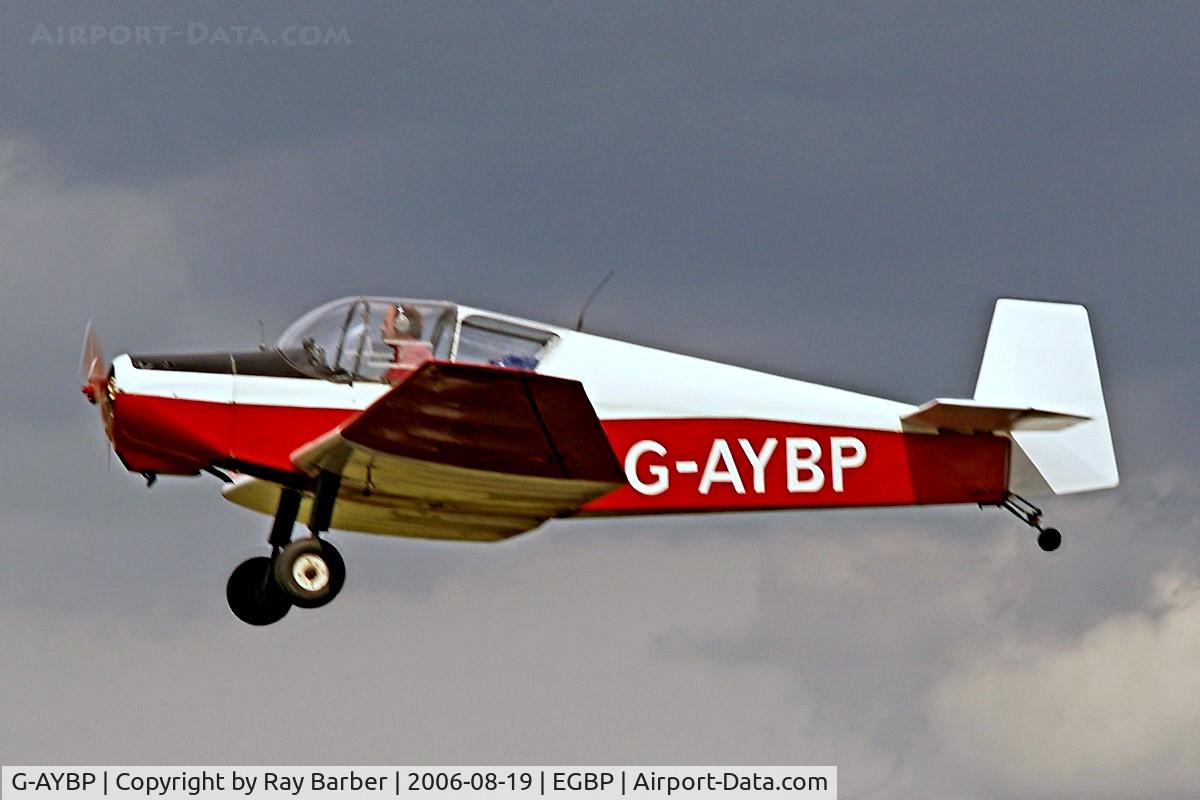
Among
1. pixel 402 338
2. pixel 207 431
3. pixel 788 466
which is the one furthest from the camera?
pixel 788 466

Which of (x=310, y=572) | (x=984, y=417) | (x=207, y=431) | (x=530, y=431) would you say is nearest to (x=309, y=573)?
(x=310, y=572)

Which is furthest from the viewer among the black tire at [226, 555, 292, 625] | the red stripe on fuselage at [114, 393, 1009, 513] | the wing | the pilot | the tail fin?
the tail fin

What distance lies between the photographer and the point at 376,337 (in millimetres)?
14602

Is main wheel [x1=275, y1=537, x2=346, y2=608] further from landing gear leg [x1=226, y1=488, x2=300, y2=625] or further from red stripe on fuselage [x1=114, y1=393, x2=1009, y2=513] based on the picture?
landing gear leg [x1=226, y1=488, x2=300, y2=625]

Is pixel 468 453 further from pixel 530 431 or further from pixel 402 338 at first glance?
pixel 402 338

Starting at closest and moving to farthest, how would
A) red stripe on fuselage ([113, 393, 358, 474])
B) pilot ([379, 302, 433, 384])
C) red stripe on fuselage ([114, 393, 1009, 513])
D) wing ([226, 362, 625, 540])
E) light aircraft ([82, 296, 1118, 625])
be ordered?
wing ([226, 362, 625, 540]), light aircraft ([82, 296, 1118, 625]), red stripe on fuselage ([113, 393, 358, 474]), red stripe on fuselage ([114, 393, 1009, 513]), pilot ([379, 302, 433, 384])

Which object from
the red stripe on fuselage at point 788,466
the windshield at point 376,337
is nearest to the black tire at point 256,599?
the windshield at point 376,337

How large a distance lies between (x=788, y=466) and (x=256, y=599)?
423cm

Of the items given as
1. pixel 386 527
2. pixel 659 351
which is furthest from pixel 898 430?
pixel 386 527

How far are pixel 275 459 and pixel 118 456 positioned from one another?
1129mm

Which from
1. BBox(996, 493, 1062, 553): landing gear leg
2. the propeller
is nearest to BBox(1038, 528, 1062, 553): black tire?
BBox(996, 493, 1062, 553): landing gear leg

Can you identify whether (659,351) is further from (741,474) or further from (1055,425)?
(1055,425)

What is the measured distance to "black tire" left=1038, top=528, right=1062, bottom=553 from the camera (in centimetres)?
1561

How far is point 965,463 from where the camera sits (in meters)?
15.9
